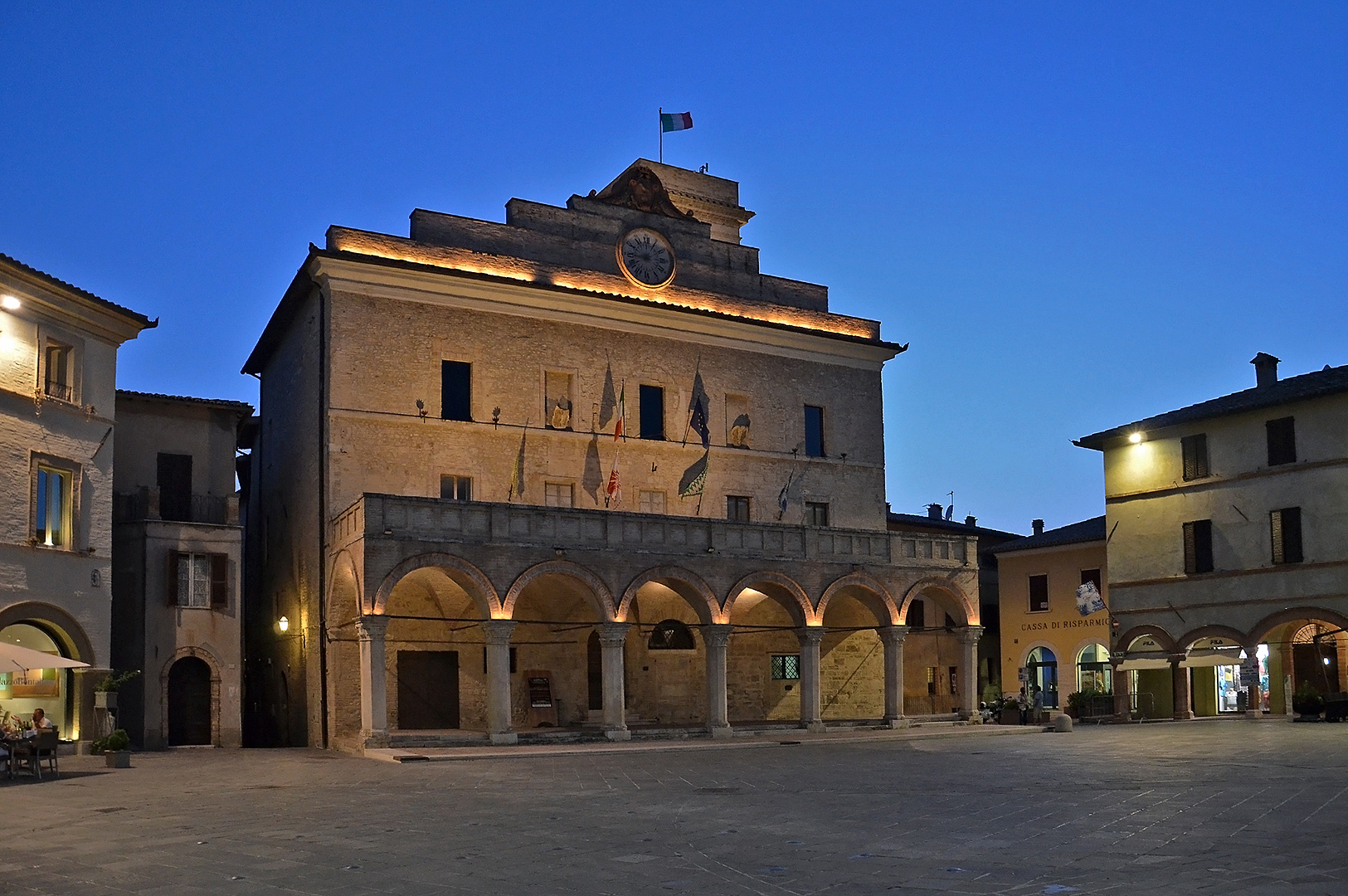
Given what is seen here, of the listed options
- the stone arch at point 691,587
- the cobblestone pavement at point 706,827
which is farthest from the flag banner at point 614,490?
the cobblestone pavement at point 706,827

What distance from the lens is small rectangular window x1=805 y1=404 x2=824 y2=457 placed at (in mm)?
38500

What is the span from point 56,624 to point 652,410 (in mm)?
15701

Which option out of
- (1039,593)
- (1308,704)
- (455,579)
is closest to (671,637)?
(455,579)

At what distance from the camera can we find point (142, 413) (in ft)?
106

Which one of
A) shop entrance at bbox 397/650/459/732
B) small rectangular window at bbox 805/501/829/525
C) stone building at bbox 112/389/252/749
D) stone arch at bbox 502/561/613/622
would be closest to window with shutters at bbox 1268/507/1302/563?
small rectangular window at bbox 805/501/829/525

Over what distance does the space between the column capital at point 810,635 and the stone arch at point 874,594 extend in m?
0.81

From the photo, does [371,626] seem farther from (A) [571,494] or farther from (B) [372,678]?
(A) [571,494]

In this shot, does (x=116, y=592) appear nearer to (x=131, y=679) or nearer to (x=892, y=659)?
(x=131, y=679)

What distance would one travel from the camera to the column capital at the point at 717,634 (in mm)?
31625

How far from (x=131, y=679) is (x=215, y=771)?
870cm

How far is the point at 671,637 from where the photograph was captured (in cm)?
3553

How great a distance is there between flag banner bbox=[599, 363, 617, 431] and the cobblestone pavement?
1283 cm

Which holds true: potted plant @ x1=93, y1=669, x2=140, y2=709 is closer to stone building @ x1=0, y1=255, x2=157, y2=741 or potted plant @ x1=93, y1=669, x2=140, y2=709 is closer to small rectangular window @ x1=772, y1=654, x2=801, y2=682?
stone building @ x1=0, y1=255, x2=157, y2=741

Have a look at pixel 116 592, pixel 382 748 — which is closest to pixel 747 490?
pixel 382 748
